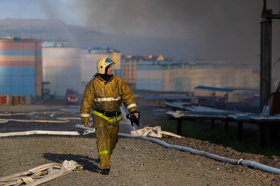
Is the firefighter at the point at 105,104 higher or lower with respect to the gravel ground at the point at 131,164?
higher

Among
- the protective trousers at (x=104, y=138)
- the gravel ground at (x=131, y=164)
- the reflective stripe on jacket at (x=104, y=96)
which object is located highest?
the reflective stripe on jacket at (x=104, y=96)

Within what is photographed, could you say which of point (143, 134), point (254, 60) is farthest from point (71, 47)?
point (143, 134)

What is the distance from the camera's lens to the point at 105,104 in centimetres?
789

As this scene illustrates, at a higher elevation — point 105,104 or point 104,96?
point 104,96

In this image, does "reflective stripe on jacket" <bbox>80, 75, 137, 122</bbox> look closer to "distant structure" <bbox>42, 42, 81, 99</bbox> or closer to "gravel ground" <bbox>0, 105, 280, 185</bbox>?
"gravel ground" <bbox>0, 105, 280, 185</bbox>

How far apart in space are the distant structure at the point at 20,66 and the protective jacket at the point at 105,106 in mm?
49496

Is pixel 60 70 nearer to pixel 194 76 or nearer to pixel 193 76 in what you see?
pixel 193 76

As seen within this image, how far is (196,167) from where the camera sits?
905 centimetres

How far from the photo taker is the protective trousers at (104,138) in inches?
307

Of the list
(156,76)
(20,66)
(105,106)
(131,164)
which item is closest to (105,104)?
(105,106)

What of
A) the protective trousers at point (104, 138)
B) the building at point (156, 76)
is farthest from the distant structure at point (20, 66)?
the protective trousers at point (104, 138)

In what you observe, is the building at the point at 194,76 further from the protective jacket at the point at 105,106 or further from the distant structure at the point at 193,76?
the protective jacket at the point at 105,106

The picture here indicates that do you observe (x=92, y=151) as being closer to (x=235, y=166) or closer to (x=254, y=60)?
(x=235, y=166)

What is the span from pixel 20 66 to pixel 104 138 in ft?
166
